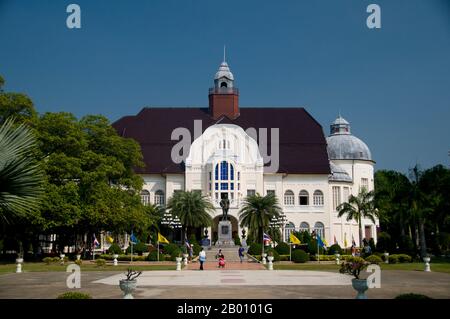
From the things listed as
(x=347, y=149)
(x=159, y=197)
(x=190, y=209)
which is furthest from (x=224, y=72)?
(x=190, y=209)

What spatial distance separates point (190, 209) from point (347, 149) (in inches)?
1160

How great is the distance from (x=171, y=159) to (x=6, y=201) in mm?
58293

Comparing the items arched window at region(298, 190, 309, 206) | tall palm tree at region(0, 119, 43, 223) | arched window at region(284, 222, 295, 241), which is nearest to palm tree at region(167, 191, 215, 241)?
arched window at region(284, 222, 295, 241)

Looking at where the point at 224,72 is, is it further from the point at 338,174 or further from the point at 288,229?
the point at 288,229

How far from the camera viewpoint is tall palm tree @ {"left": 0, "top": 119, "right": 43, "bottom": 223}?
13.4m

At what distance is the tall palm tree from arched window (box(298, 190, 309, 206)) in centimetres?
5931

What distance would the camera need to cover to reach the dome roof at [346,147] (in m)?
79.5

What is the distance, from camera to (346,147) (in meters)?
80.4

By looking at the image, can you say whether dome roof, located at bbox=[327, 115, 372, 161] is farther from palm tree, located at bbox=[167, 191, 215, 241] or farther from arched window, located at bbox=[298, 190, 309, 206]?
palm tree, located at bbox=[167, 191, 215, 241]

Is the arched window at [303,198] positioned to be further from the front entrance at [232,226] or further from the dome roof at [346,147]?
the dome roof at [346,147]

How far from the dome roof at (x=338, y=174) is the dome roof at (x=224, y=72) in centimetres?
1851

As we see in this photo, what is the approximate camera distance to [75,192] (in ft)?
135
